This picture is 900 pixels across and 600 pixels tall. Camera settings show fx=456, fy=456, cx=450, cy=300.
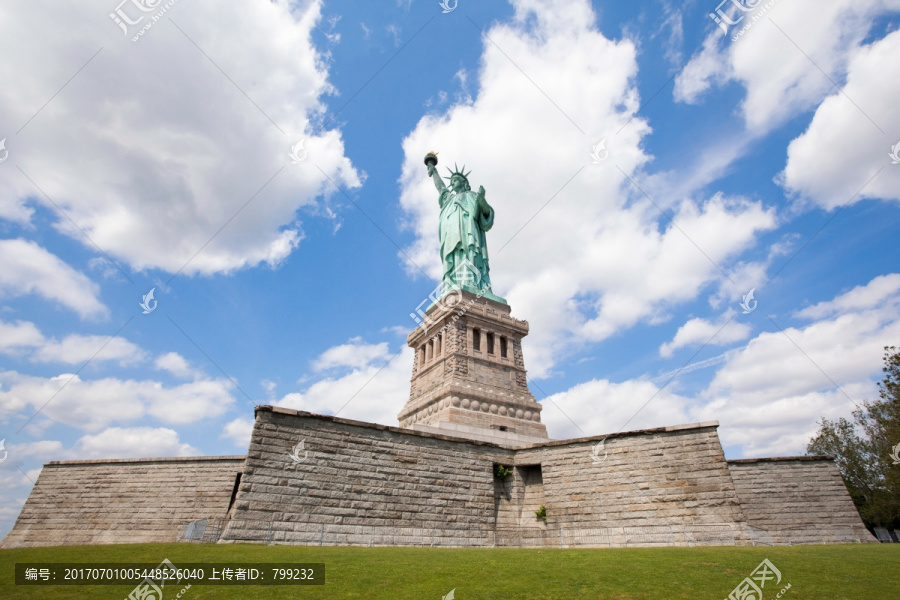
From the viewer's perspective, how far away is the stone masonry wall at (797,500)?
16.0 metres

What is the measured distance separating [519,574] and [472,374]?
18.9 metres

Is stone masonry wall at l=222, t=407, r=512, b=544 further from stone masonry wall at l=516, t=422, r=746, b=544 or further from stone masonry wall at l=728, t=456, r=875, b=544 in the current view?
stone masonry wall at l=728, t=456, r=875, b=544

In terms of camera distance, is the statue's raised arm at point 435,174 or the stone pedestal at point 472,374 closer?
the stone pedestal at point 472,374

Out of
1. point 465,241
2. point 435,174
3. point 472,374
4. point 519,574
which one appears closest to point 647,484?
point 519,574

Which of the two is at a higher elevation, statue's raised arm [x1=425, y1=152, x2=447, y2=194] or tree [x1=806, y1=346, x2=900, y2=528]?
statue's raised arm [x1=425, y1=152, x2=447, y2=194]

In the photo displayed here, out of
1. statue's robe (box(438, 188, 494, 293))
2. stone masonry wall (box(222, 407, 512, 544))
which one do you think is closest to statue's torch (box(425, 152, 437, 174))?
statue's robe (box(438, 188, 494, 293))

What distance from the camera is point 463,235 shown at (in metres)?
32.6

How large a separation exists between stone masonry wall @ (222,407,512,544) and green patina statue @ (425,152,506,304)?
15600mm

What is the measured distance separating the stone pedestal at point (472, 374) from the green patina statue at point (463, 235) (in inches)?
72.5

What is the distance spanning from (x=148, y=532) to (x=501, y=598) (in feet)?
55.2

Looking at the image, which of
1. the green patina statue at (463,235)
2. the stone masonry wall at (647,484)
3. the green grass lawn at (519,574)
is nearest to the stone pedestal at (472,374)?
the green patina statue at (463,235)

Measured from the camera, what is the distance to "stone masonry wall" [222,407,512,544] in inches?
487

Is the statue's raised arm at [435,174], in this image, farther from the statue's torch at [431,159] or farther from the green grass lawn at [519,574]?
the green grass lawn at [519,574]

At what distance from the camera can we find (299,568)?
7.93m
